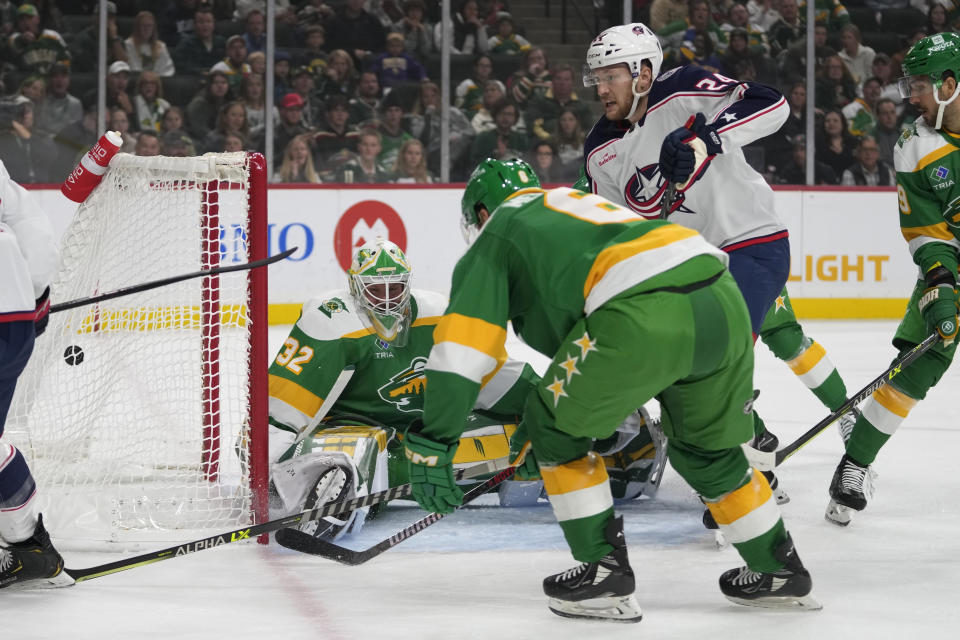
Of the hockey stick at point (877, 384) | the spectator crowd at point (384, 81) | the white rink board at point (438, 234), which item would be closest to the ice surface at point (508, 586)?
the hockey stick at point (877, 384)

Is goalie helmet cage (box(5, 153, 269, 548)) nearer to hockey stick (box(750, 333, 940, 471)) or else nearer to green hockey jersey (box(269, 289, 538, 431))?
green hockey jersey (box(269, 289, 538, 431))

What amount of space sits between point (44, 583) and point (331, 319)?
0.99 m

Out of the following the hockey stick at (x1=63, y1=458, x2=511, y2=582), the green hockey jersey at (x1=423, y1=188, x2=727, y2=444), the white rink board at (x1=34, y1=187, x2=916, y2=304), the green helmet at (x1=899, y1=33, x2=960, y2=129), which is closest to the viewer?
the green hockey jersey at (x1=423, y1=188, x2=727, y2=444)

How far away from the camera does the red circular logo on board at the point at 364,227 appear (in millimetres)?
7262

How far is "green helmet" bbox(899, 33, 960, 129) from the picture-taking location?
11.1ft

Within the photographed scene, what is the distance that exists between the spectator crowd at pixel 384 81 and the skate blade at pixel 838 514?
454 cm

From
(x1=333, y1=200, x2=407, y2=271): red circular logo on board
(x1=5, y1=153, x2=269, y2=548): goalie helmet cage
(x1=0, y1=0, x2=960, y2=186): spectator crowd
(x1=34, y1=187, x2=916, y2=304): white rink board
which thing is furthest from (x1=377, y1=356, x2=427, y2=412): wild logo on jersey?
(x1=0, y1=0, x2=960, y2=186): spectator crowd

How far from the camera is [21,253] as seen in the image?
2.62m

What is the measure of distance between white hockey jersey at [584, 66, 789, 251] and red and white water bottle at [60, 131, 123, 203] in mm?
1192

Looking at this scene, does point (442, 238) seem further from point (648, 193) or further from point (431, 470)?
point (431, 470)

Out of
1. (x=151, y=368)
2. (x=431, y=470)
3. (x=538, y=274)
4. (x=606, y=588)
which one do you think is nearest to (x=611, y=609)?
(x=606, y=588)

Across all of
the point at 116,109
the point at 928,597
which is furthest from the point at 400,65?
the point at 928,597

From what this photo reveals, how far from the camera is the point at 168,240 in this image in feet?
11.5

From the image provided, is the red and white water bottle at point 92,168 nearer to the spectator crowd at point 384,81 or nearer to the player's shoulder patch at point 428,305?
the player's shoulder patch at point 428,305
